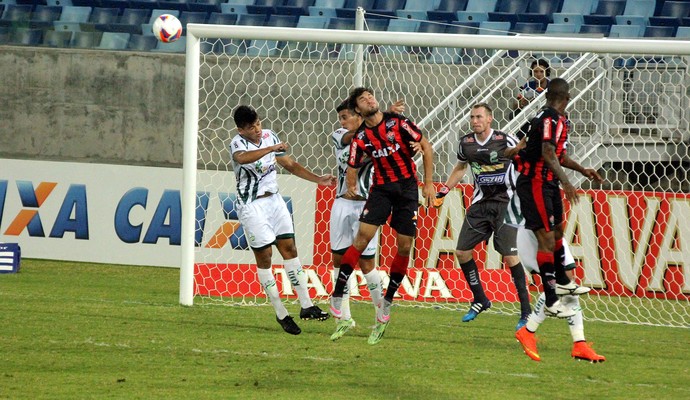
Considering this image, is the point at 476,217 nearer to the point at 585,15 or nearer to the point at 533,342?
the point at 533,342

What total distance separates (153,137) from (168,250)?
2.73m

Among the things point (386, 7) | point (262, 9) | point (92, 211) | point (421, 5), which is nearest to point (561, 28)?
point (421, 5)

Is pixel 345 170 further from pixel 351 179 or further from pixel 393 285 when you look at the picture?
pixel 393 285

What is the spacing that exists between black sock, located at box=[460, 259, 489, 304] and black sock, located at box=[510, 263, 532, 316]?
353mm

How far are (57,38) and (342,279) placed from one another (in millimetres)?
9789

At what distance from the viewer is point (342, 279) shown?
8922 mm

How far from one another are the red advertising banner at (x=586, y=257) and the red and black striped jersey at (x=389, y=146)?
361 centimetres

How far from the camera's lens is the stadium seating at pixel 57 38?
56.2ft

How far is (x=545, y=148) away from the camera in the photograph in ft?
25.2

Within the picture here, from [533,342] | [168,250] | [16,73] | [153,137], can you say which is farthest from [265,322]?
[16,73]

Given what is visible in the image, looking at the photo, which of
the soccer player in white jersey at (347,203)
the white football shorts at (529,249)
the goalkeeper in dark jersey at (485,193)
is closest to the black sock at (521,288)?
the goalkeeper in dark jersey at (485,193)

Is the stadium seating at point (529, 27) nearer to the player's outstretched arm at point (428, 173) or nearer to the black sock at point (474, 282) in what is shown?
the black sock at point (474, 282)

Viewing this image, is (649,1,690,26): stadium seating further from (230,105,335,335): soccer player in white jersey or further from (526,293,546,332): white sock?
(526,293,546,332): white sock

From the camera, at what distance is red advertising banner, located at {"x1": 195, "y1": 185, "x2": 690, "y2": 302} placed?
483 inches
